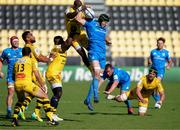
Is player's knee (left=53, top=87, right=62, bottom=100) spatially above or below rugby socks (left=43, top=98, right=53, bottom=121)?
above

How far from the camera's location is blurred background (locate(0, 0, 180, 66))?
132 feet

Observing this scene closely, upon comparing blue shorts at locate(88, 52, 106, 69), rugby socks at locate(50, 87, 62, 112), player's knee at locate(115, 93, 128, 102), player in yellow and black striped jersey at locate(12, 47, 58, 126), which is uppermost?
blue shorts at locate(88, 52, 106, 69)

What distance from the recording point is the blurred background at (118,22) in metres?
40.2

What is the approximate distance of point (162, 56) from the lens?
22641mm

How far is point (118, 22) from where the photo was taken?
4200 cm

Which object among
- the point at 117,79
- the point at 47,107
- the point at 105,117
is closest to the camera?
the point at 47,107

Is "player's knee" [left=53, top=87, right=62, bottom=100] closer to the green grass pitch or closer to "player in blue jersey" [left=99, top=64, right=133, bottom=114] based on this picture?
the green grass pitch

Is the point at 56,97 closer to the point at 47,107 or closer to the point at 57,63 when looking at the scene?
the point at 57,63

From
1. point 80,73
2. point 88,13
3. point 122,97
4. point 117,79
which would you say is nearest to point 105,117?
point 122,97

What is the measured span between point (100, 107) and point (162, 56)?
352cm

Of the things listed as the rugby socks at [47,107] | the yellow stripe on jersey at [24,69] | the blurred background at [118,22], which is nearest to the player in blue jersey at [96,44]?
the rugby socks at [47,107]

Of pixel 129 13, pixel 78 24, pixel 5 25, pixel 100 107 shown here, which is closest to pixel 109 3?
pixel 129 13

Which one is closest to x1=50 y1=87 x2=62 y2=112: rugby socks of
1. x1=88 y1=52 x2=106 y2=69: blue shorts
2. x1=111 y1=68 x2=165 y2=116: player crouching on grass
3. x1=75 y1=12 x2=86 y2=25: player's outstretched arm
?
x1=88 y1=52 x2=106 y2=69: blue shorts

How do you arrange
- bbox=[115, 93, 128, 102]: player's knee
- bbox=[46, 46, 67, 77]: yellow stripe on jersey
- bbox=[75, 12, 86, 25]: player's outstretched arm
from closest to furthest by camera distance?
1. bbox=[46, 46, 67, 77]: yellow stripe on jersey
2. bbox=[75, 12, 86, 25]: player's outstretched arm
3. bbox=[115, 93, 128, 102]: player's knee
